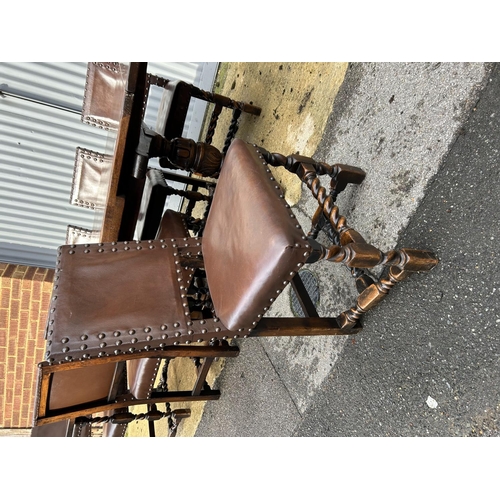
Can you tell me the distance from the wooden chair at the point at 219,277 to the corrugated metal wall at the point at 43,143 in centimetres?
250

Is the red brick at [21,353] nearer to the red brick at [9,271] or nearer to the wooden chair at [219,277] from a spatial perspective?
the red brick at [9,271]

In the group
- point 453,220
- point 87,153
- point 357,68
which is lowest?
point 87,153

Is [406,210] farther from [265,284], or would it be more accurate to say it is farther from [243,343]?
[243,343]

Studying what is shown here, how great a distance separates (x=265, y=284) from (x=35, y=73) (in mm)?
3374

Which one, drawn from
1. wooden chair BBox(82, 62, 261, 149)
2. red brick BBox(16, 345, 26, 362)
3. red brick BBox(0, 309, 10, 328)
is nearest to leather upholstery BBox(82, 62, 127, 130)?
wooden chair BBox(82, 62, 261, 149)

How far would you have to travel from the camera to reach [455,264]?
1.35 m

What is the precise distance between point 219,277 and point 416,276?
29.0 inches

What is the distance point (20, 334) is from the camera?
12.7ft

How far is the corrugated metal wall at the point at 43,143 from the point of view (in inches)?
136

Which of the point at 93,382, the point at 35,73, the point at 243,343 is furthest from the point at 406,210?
the point at 35,73

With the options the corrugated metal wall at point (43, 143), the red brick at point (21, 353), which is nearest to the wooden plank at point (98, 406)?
the red brick at point (21, 353)

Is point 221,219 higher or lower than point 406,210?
lower

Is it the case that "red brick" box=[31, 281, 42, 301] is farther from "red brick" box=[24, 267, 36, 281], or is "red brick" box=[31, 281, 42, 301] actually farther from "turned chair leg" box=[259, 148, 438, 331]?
"turned chair leg" box=[259, 148, 438, 331]

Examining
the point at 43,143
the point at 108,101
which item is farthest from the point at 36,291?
the point at 108,101
